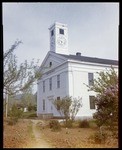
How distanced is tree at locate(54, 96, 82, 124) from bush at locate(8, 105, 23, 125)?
1798 millimetres

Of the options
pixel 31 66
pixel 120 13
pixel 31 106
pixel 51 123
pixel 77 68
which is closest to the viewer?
pixel 120 13

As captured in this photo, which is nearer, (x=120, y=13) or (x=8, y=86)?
(x=120, y=13)

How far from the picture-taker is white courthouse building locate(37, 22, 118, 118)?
385 inches

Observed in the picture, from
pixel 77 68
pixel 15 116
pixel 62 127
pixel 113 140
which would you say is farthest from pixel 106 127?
pixel 77 68

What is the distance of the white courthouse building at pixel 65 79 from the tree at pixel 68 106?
20 centimetres

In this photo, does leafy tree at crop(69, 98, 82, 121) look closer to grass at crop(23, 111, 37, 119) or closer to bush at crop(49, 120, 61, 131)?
bush at crop(49, 120, 61, 131)

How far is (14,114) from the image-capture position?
8445mm

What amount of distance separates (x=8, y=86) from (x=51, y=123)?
7.45 ft

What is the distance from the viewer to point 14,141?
18.8 feet

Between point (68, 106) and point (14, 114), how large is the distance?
7.62 feet

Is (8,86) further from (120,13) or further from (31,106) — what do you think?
(120,13)

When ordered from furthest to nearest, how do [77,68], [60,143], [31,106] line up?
[77,68] → [31,106] → [60,143]

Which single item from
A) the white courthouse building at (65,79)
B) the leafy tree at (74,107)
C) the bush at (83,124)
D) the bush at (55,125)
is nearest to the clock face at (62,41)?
the white courthouse building at (65,79)

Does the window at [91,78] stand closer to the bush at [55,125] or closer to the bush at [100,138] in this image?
the bush at [55,125]
